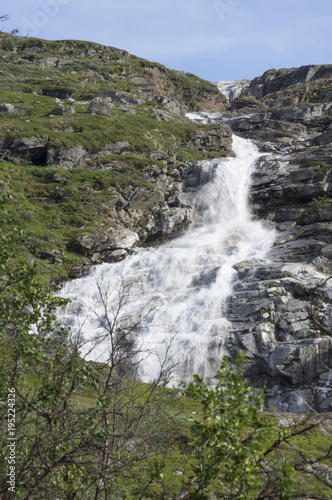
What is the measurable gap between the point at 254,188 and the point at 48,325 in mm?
37589

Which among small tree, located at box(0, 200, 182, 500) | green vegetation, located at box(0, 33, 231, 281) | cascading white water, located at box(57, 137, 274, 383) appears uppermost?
green vegetation, located at box(0, 33, 231, 281)

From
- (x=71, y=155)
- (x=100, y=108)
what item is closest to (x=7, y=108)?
(x=100, y=108)

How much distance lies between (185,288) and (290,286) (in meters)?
Answer: 7.25

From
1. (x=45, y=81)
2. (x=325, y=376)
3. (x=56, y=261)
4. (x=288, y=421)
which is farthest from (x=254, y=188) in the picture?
(x=45, y=81)

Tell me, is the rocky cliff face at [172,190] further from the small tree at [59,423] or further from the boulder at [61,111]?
the small tree at [59,423]

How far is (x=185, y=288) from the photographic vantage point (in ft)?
92.9

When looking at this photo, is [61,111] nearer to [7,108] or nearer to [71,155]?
[7,108]

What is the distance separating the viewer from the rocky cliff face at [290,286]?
20.7m

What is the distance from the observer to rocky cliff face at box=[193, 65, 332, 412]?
67.8ft

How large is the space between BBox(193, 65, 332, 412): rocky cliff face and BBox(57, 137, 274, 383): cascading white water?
1.35 metres

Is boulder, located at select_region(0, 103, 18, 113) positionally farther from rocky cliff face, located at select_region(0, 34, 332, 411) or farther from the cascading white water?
the cascading white water

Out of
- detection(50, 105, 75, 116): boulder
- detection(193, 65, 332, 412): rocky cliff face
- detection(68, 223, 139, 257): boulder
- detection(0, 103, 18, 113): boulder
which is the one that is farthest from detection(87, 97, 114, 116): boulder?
detection(68, 223, 139, 257): boulder

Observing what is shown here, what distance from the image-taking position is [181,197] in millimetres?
42062

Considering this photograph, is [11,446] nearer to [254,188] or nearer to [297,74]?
[254,188]
